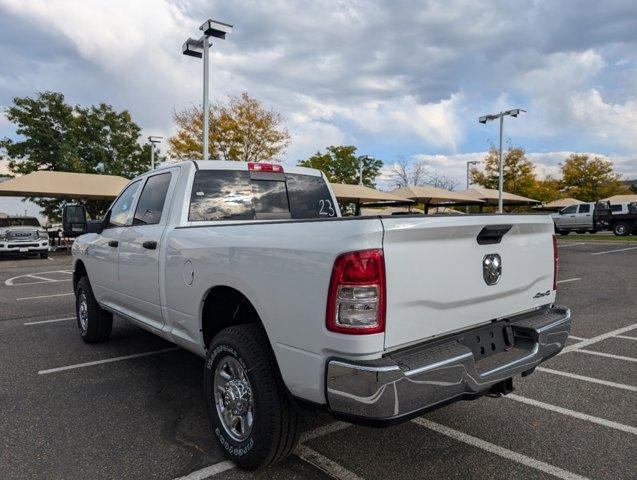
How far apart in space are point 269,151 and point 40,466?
2879 cm

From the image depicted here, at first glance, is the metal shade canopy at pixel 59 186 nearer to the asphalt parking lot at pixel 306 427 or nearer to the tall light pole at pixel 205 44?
the tall light pole at pixel 205 44

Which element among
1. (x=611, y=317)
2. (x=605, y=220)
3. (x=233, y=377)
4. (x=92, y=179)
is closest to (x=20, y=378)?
(x=233, y=377)

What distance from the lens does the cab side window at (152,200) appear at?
13.0ft

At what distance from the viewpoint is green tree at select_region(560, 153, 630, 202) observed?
1956 inches

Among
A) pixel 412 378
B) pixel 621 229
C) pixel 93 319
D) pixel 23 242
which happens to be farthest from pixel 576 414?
pixel 621 229

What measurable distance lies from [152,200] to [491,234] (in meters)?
Answer: 2.92

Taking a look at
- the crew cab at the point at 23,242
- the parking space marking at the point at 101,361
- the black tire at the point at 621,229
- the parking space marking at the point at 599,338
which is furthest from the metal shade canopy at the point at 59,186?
the black tire at the point at 621,229

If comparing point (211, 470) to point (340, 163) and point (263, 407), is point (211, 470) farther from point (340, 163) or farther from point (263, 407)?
point (340, 163)

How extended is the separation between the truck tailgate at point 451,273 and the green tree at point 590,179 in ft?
176

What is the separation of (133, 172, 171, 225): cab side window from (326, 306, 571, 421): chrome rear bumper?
2.42 meters

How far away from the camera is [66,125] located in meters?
30.8

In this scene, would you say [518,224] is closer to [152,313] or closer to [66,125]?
[152,313]

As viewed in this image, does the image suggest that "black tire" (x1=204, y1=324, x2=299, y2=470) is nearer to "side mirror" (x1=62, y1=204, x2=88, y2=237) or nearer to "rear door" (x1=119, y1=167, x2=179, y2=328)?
"rear door" (x1=119, y1=167, x2=179, y2=328)

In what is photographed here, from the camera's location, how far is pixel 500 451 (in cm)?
296
